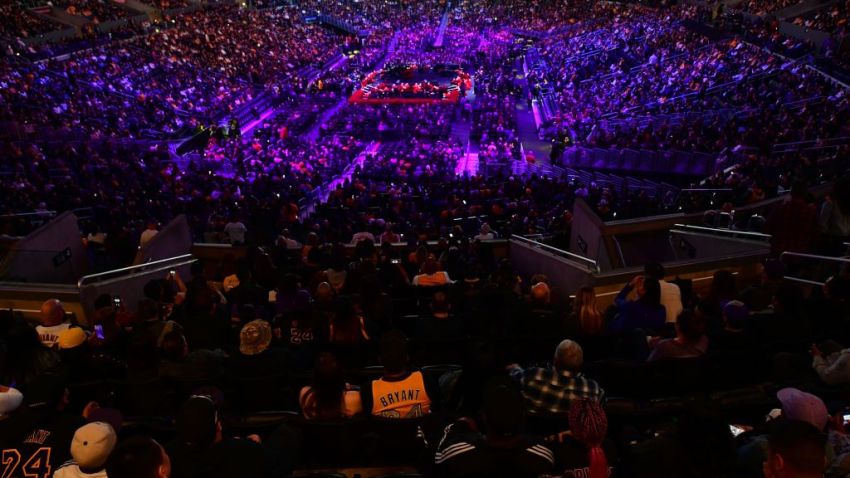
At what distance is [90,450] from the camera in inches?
120

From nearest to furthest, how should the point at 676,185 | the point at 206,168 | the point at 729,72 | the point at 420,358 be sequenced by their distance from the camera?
the point at 420,358 < the point at 676,185 < the point at 206,168 < the point at 729,72

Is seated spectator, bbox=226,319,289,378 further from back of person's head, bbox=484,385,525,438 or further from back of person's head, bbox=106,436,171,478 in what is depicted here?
back of person's head, bbox=484,385,525,438

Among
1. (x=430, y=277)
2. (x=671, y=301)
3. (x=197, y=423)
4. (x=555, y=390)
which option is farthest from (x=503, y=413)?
(x=430, y=277)

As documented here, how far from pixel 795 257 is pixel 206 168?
770 inches

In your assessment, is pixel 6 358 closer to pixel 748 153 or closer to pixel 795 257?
pixel 795 257

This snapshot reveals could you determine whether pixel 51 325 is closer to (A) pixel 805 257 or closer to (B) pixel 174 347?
(B) pixel 174 347

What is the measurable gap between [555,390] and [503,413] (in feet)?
4.02

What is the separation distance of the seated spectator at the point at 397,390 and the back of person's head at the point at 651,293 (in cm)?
262

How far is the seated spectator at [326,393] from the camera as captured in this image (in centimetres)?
385

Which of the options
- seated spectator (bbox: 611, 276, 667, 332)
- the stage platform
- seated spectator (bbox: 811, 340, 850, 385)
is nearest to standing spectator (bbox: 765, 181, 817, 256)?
seated spectator (bbox: 611, 276, 667, 332)

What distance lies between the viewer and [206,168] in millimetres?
21719

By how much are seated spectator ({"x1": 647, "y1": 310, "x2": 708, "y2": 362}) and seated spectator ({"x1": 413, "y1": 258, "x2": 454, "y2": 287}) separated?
3.46 m

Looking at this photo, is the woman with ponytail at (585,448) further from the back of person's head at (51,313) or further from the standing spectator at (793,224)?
the standing spectator at (793,224)

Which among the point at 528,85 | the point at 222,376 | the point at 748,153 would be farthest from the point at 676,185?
the point at 528,85
